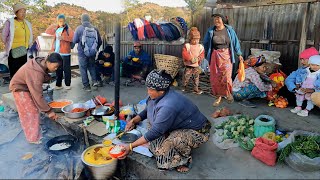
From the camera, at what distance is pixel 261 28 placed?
6.58m

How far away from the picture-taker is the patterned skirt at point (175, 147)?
3230 mm

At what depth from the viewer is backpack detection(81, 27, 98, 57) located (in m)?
6.73

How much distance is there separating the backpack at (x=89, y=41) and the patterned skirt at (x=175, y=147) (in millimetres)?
4255

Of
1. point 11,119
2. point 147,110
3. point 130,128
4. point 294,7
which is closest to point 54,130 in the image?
point 11,119

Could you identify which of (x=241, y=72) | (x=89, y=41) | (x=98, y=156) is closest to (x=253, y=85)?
(x=241, y=72)

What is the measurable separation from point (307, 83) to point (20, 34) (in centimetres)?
700

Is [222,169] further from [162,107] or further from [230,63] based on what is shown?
[230,63]

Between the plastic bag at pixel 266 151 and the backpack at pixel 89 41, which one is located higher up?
the backpack at pixel 89 41

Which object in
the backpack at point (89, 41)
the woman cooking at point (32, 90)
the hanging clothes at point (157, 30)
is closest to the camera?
the woman cooking at point (32, 90)

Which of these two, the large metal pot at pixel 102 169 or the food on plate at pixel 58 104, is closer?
the large metal pot at pixel 102 169

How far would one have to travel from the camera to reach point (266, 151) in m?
3.40

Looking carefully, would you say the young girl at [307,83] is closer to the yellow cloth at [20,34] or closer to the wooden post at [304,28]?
the wooden post at [304,28]

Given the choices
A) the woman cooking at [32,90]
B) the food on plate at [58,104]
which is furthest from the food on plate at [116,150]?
the food on plate at [58,104]

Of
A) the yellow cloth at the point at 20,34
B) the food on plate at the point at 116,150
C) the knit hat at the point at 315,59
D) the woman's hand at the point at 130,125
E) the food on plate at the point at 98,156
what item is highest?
the yellow cloth at the point at 20,34
